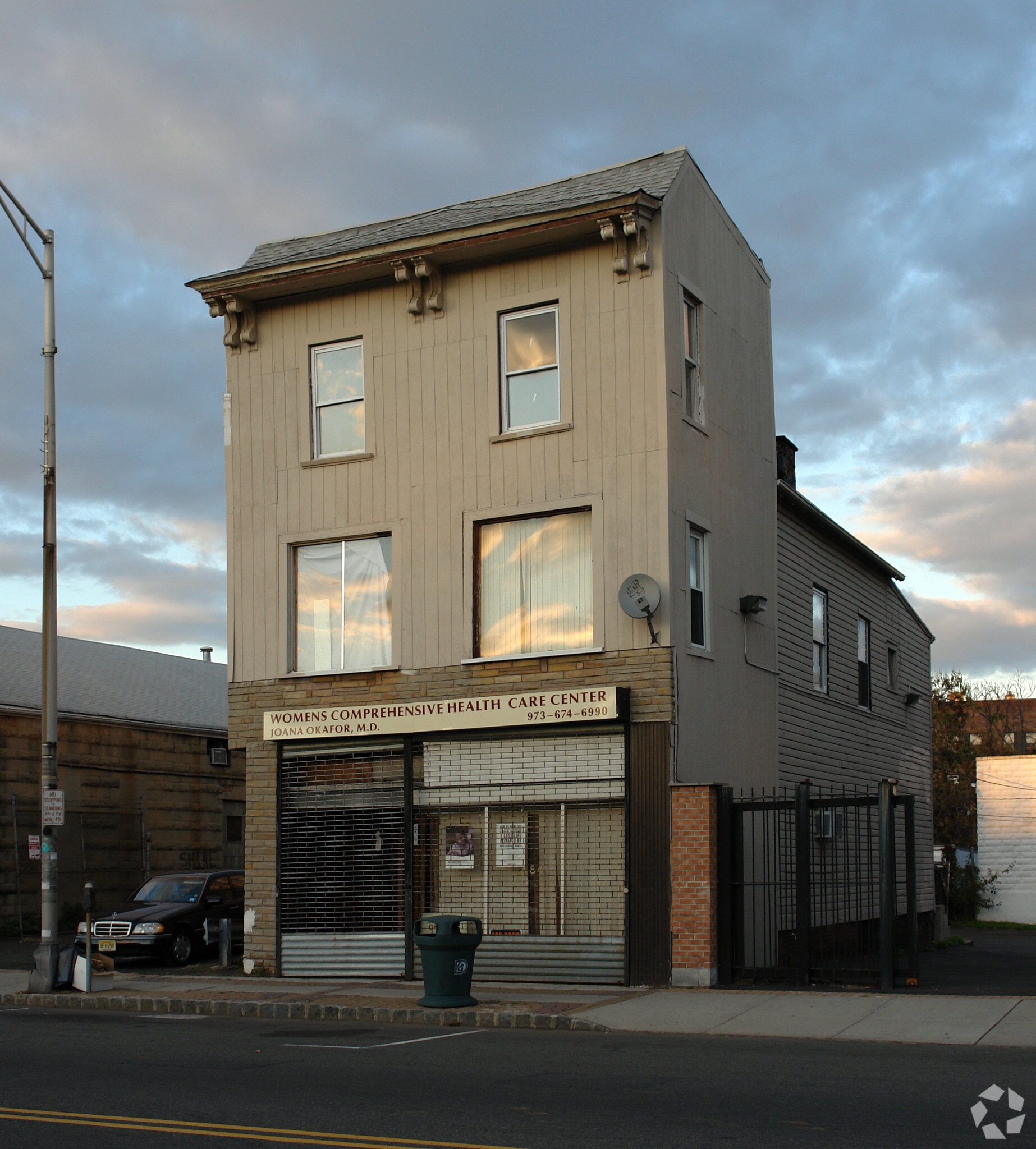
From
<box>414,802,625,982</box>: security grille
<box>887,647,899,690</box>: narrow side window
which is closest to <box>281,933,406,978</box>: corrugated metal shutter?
<box>414,802,625,982</box>: security grille

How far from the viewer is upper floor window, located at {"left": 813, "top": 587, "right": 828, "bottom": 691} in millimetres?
23234

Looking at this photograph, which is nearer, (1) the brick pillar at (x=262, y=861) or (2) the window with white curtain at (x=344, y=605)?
(1) the brick pillar at (x=262, y=861)

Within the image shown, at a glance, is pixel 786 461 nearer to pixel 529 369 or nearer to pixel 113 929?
pixel 529 369

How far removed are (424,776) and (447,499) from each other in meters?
3.82

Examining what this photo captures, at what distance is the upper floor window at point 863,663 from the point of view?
25656 millimetres

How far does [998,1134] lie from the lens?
7766 millimetres

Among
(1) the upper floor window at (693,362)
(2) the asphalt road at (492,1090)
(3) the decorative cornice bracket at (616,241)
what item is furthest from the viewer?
(1) the upper floor window at (693,362)

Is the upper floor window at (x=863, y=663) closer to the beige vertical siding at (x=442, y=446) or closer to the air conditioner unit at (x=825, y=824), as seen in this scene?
the air conditioner unit at (x=825, y=824)

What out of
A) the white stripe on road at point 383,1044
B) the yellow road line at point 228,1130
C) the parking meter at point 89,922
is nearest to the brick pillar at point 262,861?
the parking meter at point 89,922

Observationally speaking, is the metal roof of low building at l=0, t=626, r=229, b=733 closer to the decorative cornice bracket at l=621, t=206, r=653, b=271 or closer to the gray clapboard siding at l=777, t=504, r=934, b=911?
the gray clapboard siding at l=777, t=504, r=934, b=911

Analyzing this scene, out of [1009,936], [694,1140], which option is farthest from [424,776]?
[1009,936]

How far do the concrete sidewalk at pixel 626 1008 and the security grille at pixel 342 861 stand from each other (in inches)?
23.2

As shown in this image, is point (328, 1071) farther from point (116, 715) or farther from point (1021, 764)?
point (1021, 764)

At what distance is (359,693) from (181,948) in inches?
238
